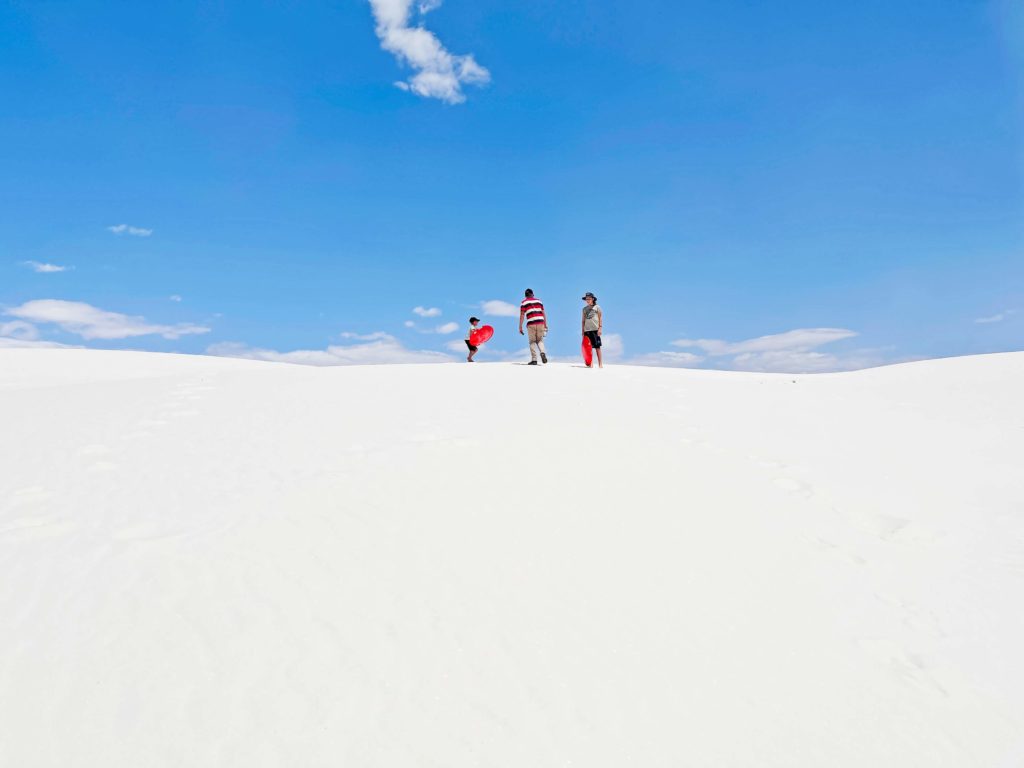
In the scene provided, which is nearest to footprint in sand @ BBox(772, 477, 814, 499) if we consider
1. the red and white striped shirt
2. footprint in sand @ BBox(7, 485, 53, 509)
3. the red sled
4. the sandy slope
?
the sandy slope

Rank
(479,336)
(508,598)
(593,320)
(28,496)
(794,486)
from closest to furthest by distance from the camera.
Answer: (508,598) → (28,496) → (794,486) → (593,320) → (479,336)

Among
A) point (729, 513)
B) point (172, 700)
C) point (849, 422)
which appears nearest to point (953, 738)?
point (729, 513)

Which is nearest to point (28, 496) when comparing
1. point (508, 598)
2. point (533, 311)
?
point (508, 598)

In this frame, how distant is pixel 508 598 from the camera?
10.9 feet

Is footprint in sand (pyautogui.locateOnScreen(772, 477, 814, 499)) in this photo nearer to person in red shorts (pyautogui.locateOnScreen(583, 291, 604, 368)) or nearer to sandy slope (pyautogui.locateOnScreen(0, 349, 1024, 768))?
sandy slope (pyautogui.locateOnScreen(0, 349, 1024, 768))

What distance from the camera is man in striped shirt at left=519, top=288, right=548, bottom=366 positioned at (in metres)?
13.6

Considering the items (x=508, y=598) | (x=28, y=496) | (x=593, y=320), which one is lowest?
(x=508, y=598)

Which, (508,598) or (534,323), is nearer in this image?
(508,598)

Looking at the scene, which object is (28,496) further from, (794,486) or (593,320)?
(593,320)

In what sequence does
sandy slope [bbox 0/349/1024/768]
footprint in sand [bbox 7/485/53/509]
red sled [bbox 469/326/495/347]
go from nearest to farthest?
sandy slope [bbox 0/349/1024/768]
footprint in sand [bbox 7/485/53/509]
red sled [bbox 469/326/495/347]

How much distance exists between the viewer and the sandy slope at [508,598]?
8.17 ft

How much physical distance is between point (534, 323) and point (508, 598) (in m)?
10.7

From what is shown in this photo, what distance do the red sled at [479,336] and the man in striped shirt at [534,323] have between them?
6.41 ft

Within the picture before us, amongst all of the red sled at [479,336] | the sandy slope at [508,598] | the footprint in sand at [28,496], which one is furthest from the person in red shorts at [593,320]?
the footprint in sand at [28,496]
